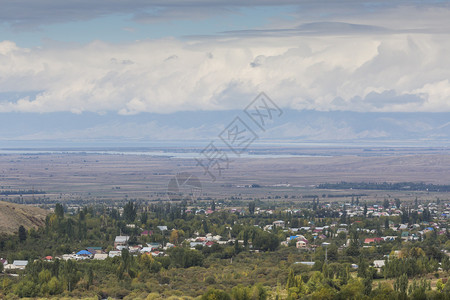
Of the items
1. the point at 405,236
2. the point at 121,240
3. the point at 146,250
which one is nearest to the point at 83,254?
the point at 146,250

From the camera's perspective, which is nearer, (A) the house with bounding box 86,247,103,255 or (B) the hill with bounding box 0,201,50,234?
(A) the house with bounding box 86,247,103,255

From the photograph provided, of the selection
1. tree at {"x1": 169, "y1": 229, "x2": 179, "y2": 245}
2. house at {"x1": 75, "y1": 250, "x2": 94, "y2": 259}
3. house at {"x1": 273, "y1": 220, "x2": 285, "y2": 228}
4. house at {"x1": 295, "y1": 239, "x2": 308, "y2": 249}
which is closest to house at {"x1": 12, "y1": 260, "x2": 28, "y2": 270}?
house at {"x1": 75, "y1": 250, "x2": 94, "y2": 259}

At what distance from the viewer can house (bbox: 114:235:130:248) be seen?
240ft

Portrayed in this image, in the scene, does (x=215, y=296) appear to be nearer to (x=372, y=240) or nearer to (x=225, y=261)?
(x=225, y=261)

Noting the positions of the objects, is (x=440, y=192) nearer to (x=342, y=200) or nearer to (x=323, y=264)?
(x=342, y=200)

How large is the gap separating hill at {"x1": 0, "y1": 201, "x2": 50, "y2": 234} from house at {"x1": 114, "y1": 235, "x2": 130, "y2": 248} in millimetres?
8564

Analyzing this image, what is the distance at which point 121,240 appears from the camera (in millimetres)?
74500

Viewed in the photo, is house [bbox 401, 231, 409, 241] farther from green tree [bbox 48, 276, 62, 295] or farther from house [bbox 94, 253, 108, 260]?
green tree [bbox 48, 276, 62, 295]

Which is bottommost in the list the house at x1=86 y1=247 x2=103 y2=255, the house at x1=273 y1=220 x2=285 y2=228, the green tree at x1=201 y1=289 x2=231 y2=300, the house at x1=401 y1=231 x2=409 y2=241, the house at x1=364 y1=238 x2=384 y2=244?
the house at x1=273 y1=220 x2=285 y2=228

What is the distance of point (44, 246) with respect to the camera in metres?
67.9

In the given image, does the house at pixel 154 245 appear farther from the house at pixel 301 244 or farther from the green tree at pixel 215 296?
the green tree at pixel 215 296

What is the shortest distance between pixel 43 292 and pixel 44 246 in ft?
63.3

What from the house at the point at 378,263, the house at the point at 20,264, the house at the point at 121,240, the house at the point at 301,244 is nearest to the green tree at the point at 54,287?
the house at the point at 20,264

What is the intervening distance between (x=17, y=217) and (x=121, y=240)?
35.6 ft
